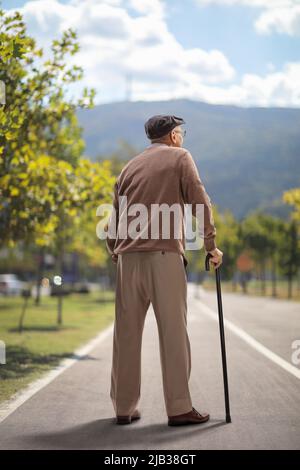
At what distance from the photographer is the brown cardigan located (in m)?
5.36

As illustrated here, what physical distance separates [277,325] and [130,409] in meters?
11.9

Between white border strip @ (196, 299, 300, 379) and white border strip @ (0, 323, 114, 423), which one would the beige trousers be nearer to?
white border strip @ (0, 323, 114, 423)

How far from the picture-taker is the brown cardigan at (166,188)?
5355mm

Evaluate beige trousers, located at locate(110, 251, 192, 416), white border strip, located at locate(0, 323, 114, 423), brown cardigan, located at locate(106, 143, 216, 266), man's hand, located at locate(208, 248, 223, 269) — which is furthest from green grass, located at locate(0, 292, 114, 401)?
man's hand, located at locate(208, 248, 223, 269)

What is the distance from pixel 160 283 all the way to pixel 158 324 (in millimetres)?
275

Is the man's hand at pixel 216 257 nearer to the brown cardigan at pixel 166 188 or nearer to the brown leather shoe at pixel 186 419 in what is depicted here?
the brown cardigan at pixel 166 188

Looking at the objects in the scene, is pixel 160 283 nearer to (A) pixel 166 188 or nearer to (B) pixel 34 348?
(A) pixel 166 188

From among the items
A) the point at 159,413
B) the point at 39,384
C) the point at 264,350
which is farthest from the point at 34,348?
the point at 159,413

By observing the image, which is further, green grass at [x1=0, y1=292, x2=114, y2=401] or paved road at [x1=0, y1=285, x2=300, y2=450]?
green grass at [x1=0, y1=292, x2=114, y2=401]

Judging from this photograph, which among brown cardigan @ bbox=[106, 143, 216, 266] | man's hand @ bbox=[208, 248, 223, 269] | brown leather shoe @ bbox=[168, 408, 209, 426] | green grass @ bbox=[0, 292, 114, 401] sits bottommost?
green grass @ bbox=[0, 292, 114, 401]

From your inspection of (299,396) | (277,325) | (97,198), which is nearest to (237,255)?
(277,325)

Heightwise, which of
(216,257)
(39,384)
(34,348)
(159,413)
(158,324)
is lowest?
(34,348)

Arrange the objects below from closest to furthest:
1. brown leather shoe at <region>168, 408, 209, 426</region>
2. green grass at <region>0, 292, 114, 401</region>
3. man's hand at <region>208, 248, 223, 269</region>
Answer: brown leather shoe at <region>168, 408, 209, 426</region>, man's hand at <region>208, 248, 223, 269</region>, green grass at <region>0, 292, 114, 401</region>

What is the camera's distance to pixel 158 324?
5324mm
